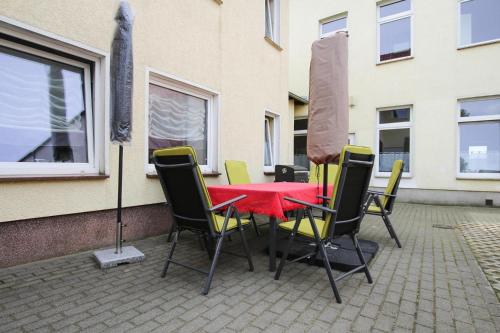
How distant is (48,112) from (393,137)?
926cm

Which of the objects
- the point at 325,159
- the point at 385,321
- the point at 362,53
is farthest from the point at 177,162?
the point at 362,53

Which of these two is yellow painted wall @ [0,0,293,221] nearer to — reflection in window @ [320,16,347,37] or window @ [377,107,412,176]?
reflection in window @ [320,16,347,37]

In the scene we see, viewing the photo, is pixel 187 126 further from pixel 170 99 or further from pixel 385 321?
pixel 385 321

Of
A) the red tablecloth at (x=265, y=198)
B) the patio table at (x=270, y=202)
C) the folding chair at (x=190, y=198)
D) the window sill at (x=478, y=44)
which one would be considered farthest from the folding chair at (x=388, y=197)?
the window sill at (x=478, y=44)

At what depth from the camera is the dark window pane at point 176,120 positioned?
4672 millimetres

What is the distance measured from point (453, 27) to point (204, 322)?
10.2 m

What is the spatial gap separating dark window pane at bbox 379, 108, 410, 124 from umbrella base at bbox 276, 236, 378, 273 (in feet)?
22.4

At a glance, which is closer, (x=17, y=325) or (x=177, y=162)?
(x=17, y=325)

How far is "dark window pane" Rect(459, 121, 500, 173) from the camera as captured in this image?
26.8 feet

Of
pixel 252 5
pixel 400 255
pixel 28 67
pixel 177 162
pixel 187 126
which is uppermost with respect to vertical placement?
pixel 252 5

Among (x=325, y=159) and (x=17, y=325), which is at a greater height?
(x=325, y=159)

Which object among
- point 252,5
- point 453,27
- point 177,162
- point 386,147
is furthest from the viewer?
point 386,147

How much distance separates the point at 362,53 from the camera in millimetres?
10039

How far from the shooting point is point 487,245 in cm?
411
